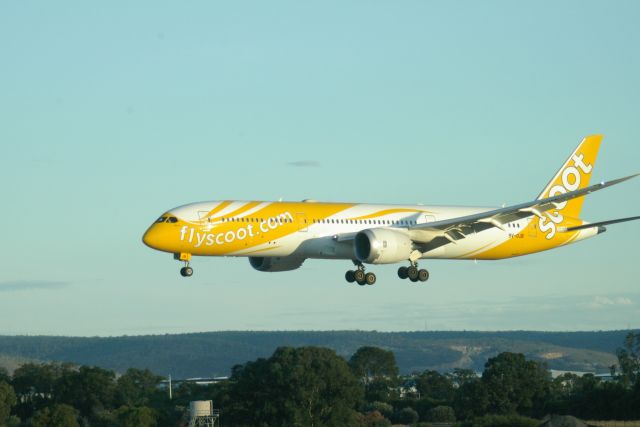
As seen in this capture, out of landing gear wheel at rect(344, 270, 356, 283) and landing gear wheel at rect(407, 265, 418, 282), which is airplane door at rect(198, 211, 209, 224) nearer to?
landing gear wheel at rect(344, 270, 356, 283)

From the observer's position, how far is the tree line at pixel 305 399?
98.7 m

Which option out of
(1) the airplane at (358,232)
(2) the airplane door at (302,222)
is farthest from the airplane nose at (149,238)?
(2) the airplane door at (302,222)

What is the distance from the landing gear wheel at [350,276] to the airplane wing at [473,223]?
4014mm

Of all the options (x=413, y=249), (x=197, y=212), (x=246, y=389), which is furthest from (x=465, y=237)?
(x=246, y=389)

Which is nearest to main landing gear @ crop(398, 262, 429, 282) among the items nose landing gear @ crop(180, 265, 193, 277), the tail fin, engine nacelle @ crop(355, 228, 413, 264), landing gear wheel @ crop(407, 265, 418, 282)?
landing gear wheel @ crop(407, 265, 418, 282)

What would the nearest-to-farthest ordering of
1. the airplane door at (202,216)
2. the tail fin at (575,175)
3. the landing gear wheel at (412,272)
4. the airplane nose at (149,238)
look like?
the airplane nose at (149,238), the airplane door at (202,216), the landing gear wheel at (412,272), the tail fin at (575,175)

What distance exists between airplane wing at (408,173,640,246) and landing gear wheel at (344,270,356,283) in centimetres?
401

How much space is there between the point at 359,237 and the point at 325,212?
8.26 feet

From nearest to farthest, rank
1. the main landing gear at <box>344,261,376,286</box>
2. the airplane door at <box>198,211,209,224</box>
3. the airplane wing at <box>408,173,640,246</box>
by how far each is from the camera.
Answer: the airplane door at <box>198,211,209,224</box> → the airplane wing at <box>408,173,640,246</box> → the main landing gear at <box>344,261,376,286</box>

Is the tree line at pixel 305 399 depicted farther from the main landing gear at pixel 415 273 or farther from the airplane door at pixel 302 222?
the airplane door at pixel 302 222

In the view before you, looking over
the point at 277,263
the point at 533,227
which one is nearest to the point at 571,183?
the point at 533,227

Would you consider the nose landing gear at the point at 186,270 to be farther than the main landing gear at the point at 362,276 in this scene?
No

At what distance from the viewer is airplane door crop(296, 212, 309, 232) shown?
67.3 m

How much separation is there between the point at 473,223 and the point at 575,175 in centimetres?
1409
